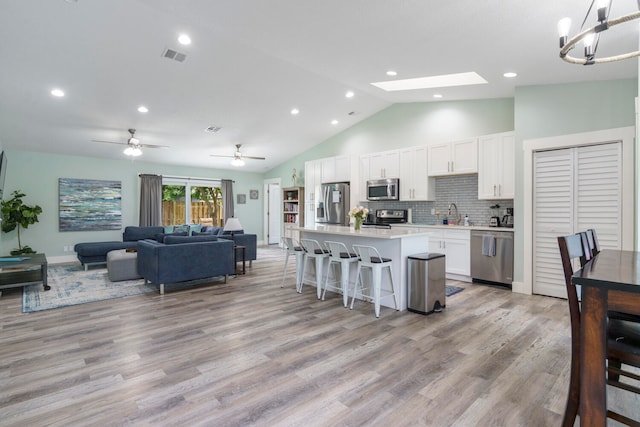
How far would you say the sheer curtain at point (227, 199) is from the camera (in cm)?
995

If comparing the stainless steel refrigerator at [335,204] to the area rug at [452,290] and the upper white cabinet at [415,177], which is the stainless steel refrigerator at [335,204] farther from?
the area rug at [452,290]

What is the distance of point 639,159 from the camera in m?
3.42

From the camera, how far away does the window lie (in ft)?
30.3

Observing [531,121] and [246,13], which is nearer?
[246,13]

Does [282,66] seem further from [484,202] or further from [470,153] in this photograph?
[484,202]

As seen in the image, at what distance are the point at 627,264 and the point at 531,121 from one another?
3.59 meters

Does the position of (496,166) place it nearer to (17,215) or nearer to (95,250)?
(95,250)

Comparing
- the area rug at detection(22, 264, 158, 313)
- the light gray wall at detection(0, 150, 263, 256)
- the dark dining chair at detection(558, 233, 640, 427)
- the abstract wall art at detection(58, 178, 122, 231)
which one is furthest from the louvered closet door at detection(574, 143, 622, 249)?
the abstract wall art at detection(58, 178, 122, 231)

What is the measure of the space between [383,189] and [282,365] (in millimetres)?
4721

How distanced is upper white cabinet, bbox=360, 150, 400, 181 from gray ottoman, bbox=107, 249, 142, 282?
4790 millimetres

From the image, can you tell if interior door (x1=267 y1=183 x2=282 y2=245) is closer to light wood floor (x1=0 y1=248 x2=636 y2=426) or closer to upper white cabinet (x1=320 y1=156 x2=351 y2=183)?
upper white cabinet (x1=320 y1=156 x2=351 y2=183)

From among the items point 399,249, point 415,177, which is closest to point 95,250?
point 399,249

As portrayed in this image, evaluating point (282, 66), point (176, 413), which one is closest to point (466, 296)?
point (176, 413)

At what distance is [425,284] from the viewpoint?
379 cm
